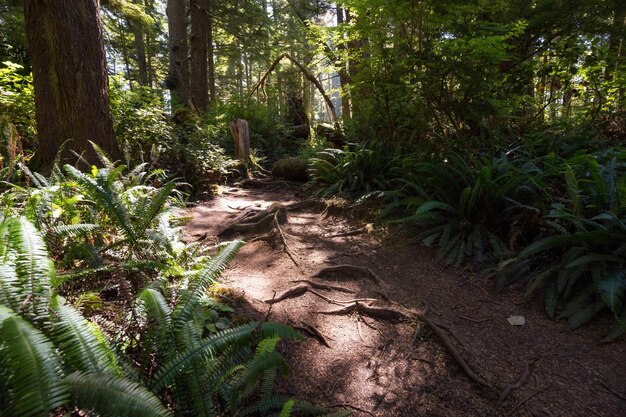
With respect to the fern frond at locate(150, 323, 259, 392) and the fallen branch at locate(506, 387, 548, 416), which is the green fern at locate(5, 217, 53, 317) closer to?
the fern frond at locate(150, 323, 259, 392)

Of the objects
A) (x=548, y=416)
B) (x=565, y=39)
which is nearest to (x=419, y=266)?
(x=548, y=416)

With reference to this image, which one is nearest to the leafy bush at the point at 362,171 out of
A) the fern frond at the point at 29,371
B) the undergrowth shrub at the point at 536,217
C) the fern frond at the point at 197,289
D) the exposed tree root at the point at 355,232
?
the undergrowth shrub at the point at 536,217

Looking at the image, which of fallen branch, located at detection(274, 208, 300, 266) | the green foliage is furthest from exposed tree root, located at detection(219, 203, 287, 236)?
the green foliage

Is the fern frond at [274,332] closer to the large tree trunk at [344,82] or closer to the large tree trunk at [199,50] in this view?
the large tree trunk at [344,82]

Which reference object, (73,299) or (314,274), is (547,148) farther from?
(73,299)

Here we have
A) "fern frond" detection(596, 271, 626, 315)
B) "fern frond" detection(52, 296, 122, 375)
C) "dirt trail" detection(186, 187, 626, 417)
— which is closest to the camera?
"fern frond" detection(52, 296, 122, 375)

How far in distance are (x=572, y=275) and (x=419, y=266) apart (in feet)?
5.03

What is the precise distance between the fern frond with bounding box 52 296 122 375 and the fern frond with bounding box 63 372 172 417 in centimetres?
17

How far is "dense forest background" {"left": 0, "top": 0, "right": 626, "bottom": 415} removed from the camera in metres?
1.87

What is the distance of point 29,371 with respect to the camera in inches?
51.0

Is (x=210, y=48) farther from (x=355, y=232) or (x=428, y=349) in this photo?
(x=428, y=349)

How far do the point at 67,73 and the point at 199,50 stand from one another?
8724 mm

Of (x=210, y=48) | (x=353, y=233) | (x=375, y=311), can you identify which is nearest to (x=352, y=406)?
(x=375, y=311)

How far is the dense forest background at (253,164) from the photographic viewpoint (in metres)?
1.87
